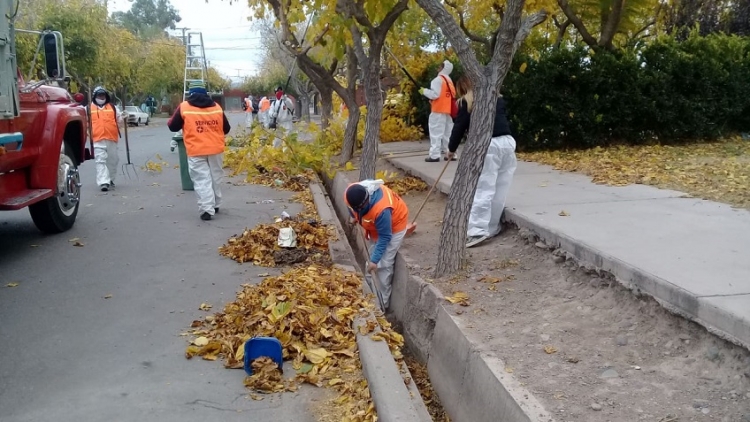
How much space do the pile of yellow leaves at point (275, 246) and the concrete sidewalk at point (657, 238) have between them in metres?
2.01

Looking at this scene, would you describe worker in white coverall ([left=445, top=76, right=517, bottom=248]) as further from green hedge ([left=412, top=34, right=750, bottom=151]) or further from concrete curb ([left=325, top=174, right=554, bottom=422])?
green hedge ([left=412, top=34, right=750, bottom=151])

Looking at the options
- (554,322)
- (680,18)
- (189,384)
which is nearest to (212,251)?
(189,384)

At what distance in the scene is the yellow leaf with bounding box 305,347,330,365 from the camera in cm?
461

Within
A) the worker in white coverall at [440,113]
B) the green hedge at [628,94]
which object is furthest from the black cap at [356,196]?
the green hedge at [628,94]

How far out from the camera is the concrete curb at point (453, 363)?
3.72 m

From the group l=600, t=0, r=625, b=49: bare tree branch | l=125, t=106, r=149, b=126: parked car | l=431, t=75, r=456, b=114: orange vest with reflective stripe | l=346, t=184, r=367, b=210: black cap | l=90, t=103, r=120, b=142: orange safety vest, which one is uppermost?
l=600, t=0, r=625, b=49: bare tree branch

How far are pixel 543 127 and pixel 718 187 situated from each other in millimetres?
5108

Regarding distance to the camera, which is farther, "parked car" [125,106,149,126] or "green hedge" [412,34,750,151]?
"parked car" [125,106,149,126]

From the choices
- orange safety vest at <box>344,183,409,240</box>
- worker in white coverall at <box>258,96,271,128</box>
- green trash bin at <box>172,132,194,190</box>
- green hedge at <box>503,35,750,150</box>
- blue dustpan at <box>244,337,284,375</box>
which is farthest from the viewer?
worker in white coverall at <box>258,96,271,128</box>

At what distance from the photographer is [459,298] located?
538cm

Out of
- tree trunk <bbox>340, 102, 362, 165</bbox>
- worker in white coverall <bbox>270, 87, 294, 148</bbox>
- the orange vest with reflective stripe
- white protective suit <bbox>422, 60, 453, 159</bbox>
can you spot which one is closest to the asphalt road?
white protective suit <bbox>422, 60, 453, 159</bbox>

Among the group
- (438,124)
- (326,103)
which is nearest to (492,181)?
(438,124)

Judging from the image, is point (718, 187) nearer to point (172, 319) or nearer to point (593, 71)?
point (593, 71)

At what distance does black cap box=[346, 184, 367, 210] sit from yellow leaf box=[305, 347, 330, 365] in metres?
1.76
